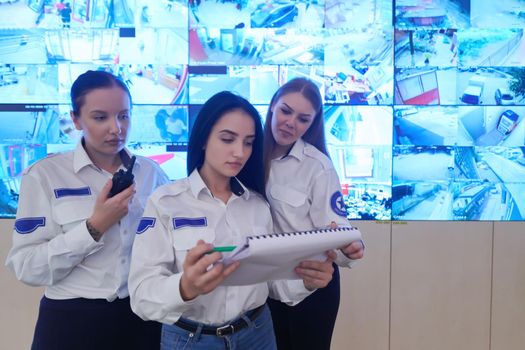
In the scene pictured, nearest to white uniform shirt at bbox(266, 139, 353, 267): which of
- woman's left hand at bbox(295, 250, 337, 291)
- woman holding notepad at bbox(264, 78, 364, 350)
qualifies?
woman holding notepad at bbox(264, 78, 364, 350)

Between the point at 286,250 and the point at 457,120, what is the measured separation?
2093mm

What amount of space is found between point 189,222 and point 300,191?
2.20ft

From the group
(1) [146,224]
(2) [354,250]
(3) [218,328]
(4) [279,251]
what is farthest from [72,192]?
(2) [354,250]

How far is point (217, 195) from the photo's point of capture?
133 centimetres

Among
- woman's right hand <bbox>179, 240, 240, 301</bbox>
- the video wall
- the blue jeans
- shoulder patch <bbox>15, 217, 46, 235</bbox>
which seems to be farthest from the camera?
the video wall

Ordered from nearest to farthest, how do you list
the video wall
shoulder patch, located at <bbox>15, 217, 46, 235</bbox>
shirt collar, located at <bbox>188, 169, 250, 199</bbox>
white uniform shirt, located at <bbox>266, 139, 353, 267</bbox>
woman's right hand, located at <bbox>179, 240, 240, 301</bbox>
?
woman's right hand, located at <bbox>179, 240, 240, 301</bbox> < shirt collar, located at <bbox>188, 169, 250, 199</bbox> < shoulder patch, located at <bbox>15, 217, 46, 235</bbox> < white uniform shirt, located at <bbox>266, 139, 353, 267</bbox> < the video wall

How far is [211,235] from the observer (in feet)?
4.05

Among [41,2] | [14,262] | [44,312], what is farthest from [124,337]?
[41,2]

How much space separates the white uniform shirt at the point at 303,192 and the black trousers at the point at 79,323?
2.24 ft

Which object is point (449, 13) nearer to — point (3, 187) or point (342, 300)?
point (342, 300)

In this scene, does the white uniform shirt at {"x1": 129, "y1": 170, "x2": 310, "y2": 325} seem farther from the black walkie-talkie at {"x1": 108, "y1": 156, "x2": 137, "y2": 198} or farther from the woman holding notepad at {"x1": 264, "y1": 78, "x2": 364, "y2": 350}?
the woman holding notepad at {"x1": 264, "y1": 78, "x2": 364, "y2": 350}

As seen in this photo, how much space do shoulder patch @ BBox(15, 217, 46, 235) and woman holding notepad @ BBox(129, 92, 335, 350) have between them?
445 millimetres

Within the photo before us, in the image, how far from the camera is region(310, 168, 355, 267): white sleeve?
1.74m

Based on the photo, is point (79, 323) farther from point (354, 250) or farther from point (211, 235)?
point (354, 250)
